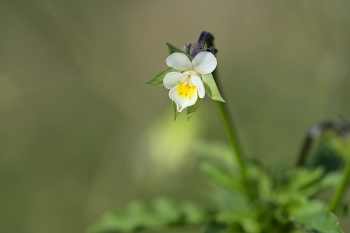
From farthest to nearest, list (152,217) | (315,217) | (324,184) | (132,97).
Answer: (132,97) → (152,217) → (324,184) → (315,217)

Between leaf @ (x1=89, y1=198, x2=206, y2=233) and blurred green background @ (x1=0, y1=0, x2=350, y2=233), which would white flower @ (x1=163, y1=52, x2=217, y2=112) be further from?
blurred green background @ (x1=0, y1=0, x2=350, y2=233)

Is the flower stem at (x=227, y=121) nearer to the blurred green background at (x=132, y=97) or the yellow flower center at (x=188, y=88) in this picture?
the yellow flower center at (x=188, y=88)

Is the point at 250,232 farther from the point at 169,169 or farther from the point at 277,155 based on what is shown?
the point at 277,155

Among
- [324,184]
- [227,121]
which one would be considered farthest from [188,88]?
[324,184]

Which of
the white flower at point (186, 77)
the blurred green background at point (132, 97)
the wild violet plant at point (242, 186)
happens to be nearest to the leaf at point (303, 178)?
the wild violet plant at point (242, 186)

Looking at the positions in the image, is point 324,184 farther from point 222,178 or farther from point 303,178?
point 222,178

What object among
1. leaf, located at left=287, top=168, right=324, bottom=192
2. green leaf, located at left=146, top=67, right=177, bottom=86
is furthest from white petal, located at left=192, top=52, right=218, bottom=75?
leaf, located at left=287, top=168, right=324, bottom=192

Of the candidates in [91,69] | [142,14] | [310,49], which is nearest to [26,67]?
[142,14]
